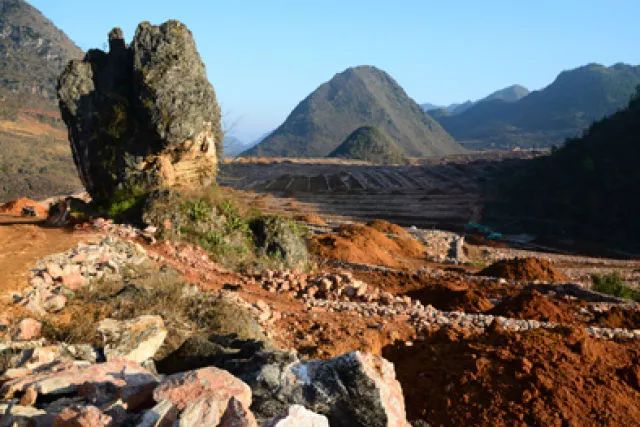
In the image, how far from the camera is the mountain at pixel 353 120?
104875mm

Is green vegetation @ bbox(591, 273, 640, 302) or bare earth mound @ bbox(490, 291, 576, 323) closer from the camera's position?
bare earth mound @ bbox(490, 291, 576, 323)

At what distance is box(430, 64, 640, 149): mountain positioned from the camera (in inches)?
4427

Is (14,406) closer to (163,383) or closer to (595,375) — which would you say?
(163,383)

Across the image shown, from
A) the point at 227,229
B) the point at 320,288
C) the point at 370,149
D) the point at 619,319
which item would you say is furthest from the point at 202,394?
the point at 370,149

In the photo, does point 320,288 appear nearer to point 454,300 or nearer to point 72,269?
point 454,300

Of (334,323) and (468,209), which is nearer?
(334,323)

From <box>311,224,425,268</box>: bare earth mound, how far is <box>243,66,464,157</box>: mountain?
7885 centimetres

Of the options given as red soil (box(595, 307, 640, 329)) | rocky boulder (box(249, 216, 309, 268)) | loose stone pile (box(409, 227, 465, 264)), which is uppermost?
rocky boulder (box(249, 216, 309, 268))

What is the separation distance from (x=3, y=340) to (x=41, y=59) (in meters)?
78.6

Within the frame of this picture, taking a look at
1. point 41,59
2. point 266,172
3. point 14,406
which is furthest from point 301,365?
point 41,59

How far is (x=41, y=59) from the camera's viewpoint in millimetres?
72688

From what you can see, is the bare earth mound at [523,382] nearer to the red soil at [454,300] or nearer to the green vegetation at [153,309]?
the green vegetation at [153,309]

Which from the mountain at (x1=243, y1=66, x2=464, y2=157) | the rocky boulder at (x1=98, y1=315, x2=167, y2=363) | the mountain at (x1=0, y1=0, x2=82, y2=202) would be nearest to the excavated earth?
the rocky boulder at (x1=98, y1=315, x2=167, y2=363)

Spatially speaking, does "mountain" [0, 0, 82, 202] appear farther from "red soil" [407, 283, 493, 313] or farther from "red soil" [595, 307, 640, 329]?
"red soil" [595, 307, 640, 329]
